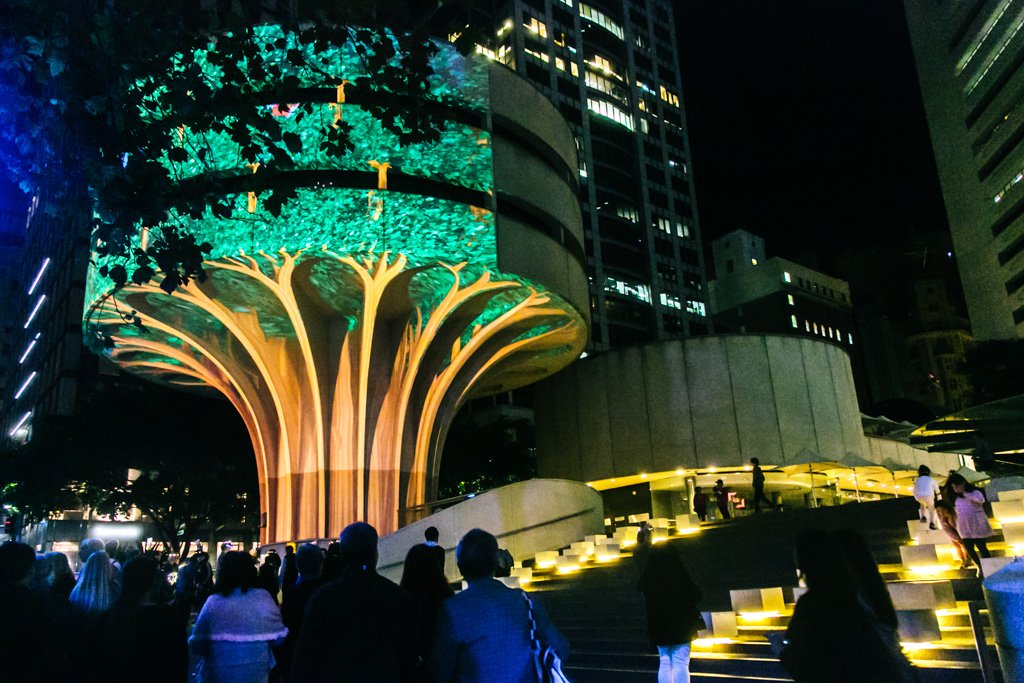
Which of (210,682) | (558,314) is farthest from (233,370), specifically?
(210,682)

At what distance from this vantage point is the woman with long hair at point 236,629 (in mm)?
4688

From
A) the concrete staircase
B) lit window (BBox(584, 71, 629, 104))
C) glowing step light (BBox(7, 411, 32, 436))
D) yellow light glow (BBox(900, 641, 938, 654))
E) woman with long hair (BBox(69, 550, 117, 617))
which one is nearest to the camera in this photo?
woman with long hair (BBox(69, 550, 117, 617))

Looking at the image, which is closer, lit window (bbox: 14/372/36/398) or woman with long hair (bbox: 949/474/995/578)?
woman with long hair (bbox: 949/474/995/578)

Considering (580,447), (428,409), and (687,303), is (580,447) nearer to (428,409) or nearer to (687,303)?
(428,409)

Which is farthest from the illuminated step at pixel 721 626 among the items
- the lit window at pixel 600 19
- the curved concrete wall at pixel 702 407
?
the lit window at pixel 600 19

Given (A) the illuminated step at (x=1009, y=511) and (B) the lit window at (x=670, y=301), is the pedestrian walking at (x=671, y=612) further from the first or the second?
(B) the lit window at (x=670, y=301)

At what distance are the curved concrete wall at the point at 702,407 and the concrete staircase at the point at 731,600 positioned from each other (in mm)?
13681

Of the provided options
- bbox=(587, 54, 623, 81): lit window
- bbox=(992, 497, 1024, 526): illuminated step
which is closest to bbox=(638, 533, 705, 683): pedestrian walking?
bbox=(992, 497, 1024, 526): illuminated step

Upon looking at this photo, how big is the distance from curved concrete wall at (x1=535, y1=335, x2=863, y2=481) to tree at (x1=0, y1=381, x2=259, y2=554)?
14.8 meters

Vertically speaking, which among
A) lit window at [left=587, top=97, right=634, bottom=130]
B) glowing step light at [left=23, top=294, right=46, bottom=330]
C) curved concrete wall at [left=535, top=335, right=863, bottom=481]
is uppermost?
Result: lit window at [left=587, top=97, right=634, bottom=130]

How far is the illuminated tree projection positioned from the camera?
18781 millimetres

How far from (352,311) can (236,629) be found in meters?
18.4

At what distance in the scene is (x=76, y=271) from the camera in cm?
5694

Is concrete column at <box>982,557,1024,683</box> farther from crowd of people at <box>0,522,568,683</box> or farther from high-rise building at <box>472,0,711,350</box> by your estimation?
high-rise building at <box>472,0,711,350</box>
